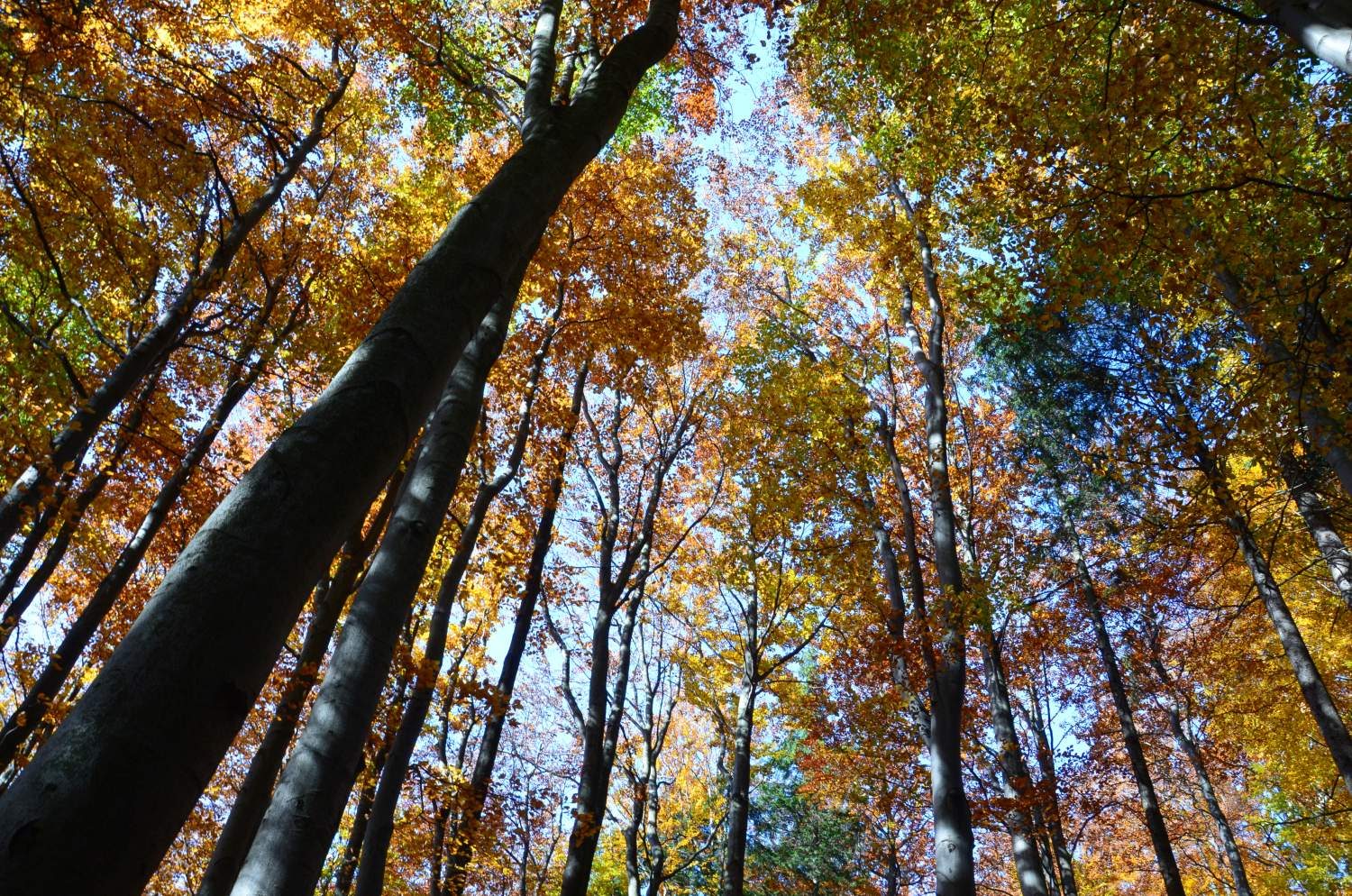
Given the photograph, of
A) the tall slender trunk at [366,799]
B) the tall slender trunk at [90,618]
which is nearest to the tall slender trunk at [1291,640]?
the tall slender trunk at [366,799]

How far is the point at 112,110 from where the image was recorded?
937cm

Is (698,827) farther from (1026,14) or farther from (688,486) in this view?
(1026,14)

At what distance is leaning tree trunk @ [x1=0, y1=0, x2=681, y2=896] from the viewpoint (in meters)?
0.96

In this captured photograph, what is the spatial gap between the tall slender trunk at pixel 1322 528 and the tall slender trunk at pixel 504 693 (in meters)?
9.07

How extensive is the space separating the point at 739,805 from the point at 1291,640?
315 inches

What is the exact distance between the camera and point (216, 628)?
1.20 metres

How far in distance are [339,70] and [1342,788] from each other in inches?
1004

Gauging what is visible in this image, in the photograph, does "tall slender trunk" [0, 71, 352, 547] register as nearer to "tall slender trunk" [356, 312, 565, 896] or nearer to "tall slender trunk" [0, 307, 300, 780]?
"tall slender trunk" [0, 307, 300, 780]

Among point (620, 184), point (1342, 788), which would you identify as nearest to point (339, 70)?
point (620, 184)

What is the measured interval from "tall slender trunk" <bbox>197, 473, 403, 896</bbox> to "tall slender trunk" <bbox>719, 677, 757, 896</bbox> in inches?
283

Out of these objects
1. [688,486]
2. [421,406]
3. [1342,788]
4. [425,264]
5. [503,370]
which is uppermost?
[688,486]

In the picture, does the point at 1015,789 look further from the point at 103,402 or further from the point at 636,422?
the point at 103,402

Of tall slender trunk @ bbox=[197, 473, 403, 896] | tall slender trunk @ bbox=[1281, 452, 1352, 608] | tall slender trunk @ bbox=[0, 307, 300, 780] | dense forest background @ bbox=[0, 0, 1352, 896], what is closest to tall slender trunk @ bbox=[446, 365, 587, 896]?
dense forest background @ bbox=[0, 0, 1352, 896]

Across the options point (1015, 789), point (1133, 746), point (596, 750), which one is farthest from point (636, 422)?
point (1133, 746)
